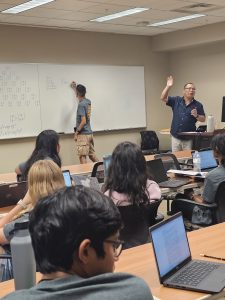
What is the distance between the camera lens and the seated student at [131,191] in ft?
9.70

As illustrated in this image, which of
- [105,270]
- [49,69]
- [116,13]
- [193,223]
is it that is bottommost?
[193,223]

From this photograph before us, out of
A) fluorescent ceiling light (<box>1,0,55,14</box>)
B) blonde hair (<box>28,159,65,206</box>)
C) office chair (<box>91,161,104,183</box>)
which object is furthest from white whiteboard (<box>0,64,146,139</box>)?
blonde hair (<box>28,159,65,206</box>)

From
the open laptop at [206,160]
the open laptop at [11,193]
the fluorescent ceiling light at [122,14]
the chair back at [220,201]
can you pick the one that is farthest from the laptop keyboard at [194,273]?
the fluorescent ceiling light at [122,14]

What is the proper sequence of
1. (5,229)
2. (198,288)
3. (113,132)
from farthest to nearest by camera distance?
(113,132)
(5,229)
(198,288)

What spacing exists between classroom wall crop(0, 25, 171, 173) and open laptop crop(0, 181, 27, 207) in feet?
15.4

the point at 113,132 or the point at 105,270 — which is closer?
the point at 105,270

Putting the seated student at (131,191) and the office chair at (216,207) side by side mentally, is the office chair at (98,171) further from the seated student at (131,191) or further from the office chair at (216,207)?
the seated student at (131,191)

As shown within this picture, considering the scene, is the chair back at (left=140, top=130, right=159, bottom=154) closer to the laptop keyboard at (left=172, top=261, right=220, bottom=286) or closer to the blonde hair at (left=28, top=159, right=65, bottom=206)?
the blonde hair at (left=28, top=159, right=65, bottom=206)

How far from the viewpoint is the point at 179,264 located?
1.99 m

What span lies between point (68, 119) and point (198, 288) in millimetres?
7387

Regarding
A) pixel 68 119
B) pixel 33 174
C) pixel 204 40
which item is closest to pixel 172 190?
pixel 33 174

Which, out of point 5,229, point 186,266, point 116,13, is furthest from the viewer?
point 116,13

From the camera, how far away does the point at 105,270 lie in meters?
1.07

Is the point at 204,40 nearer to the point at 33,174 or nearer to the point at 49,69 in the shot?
the point at 49,69
